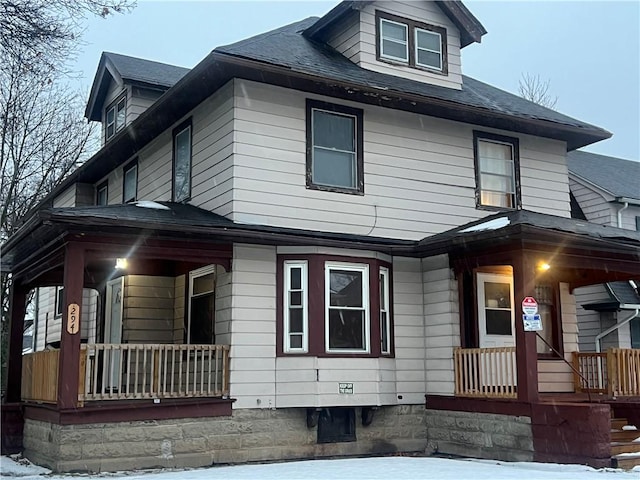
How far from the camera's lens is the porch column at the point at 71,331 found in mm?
10203

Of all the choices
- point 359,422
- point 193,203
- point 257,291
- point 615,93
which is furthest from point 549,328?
point 615,93

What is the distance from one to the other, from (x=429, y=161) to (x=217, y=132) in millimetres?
3930

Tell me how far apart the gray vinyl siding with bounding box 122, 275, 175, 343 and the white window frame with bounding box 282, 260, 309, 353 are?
3.19 meters

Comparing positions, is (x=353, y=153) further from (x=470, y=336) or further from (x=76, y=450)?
(x=76, y=450)

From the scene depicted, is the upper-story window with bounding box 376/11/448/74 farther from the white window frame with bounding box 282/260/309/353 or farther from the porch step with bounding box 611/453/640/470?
the porch step with bounding box 611/453/640/470

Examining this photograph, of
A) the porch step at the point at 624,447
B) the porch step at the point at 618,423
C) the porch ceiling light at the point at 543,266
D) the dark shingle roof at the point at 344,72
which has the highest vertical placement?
the dark shingle roof at the point at 344,72

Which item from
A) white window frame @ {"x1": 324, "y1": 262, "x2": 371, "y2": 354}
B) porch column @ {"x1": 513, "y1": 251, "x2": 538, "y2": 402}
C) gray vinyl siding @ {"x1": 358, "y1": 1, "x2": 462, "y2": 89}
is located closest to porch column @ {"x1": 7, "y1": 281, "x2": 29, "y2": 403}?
white window frame @ {"x1": 324, "y1": 262, "x2": 371, "y2": 354}

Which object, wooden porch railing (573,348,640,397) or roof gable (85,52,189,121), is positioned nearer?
wooden porch railing (573,348,640,397)

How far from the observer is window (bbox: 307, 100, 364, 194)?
12.9 meters

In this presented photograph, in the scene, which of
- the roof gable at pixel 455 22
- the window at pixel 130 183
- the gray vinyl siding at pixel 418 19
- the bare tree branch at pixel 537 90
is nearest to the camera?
the gray vinyl siding at pixel 418 19

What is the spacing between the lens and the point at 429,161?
46.1ft

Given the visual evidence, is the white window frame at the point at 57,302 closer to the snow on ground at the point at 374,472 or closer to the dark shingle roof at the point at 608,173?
the snow on ground at the point at 374,472

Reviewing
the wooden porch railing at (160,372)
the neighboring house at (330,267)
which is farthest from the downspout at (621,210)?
the wooden porch railing at (160,372)

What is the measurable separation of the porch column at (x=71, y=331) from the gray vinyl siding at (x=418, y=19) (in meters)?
6.61
